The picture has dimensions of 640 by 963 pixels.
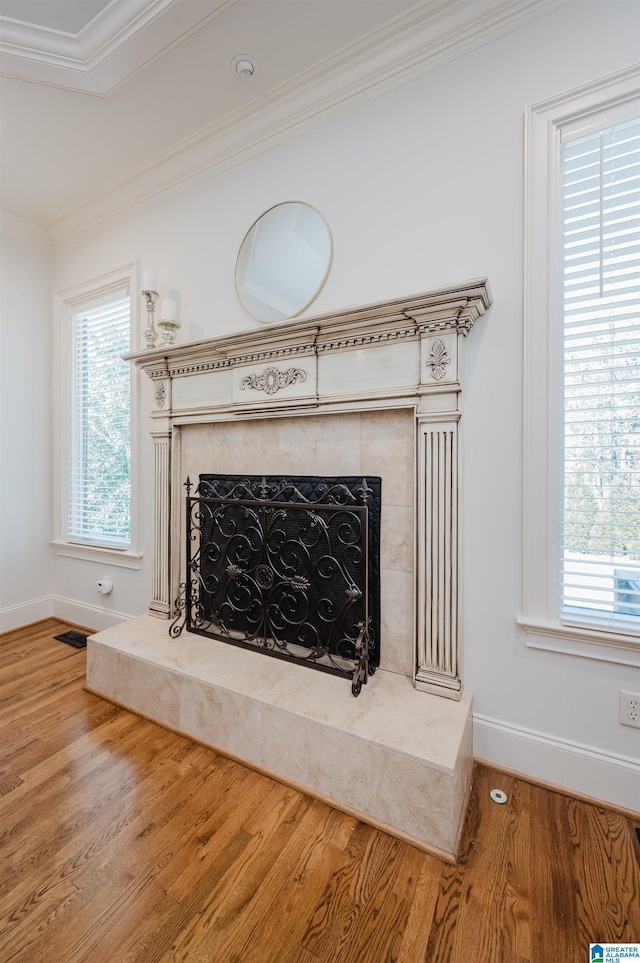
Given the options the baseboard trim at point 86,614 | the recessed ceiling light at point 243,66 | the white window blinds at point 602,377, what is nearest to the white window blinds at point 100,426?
the baseboard trim at point 86,614

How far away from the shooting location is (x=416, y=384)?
1600 mm

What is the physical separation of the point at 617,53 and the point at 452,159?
564 millimetres

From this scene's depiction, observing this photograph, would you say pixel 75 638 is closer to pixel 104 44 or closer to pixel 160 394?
pixel 160 394

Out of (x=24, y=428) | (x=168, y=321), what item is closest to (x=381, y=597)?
(x=168, y=321)

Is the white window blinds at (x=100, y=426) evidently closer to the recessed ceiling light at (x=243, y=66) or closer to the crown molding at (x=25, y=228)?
the crown molding at (x=25, y=228)

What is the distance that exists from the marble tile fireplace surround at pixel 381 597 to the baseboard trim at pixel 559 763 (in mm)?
107

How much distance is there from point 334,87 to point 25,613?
381cm

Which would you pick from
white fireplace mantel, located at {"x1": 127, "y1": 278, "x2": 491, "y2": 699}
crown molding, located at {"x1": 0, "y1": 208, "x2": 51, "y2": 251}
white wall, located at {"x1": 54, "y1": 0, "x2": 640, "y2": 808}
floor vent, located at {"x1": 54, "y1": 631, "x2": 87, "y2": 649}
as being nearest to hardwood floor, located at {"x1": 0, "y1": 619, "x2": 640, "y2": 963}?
white wall, located at {"x1": 54, "y1": 0, "x2": 640, "y2": 808}

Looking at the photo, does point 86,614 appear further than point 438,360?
Yes

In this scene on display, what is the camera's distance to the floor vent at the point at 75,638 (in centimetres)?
269

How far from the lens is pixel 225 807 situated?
1381mm

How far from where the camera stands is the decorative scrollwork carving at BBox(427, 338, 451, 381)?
5.01 ft

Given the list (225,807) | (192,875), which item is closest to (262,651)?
(225,807)

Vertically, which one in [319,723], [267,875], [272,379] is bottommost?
[267,875]
